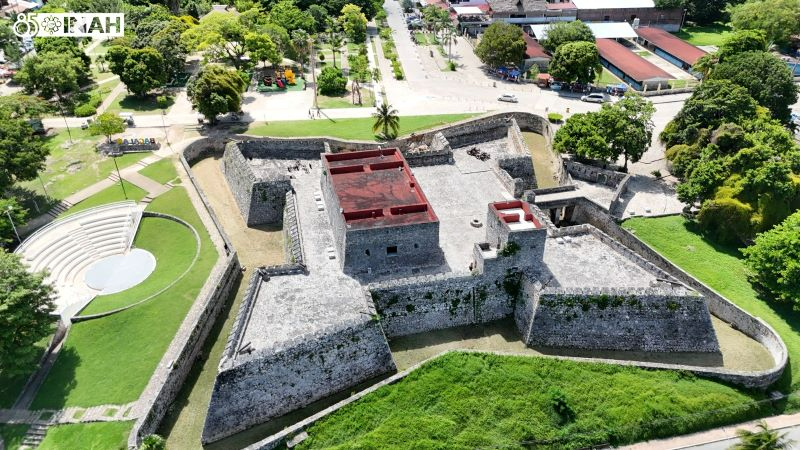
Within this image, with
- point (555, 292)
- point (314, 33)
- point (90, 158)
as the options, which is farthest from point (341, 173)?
point (314, 33)

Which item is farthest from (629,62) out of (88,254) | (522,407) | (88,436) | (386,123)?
(88,436)

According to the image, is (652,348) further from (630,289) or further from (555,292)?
(555,292)

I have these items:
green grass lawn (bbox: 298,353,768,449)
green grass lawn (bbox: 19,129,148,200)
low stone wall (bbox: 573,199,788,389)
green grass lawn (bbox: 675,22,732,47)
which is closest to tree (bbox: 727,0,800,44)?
green grass lawn (bbox: 675,22,732,47)

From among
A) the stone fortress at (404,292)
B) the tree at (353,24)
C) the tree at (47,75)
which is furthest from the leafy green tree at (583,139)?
the tree at (47,75)

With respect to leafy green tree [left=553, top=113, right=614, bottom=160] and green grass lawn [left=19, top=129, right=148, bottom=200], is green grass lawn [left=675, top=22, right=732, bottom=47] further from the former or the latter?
green grass lawn [left=19, top=129, right=148, bottom=200]

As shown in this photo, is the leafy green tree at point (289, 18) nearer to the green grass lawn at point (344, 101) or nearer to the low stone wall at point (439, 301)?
the green grass lawn at point (344, 101)

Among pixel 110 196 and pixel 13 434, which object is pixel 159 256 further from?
pixel 13 434
